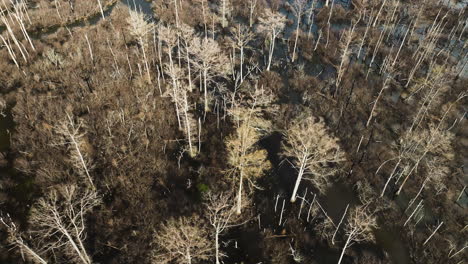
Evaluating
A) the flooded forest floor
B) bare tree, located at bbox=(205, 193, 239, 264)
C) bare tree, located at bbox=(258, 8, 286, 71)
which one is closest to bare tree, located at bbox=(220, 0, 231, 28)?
the flooded forest floor

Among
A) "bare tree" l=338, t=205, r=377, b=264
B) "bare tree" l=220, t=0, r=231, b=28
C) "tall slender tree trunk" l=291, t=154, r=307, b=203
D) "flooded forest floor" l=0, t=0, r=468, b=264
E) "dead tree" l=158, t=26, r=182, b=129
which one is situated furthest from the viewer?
"bare tree" l=220, t=0, r=231, b=28

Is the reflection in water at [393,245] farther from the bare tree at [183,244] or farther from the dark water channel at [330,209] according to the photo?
the bare tree at [183,244]

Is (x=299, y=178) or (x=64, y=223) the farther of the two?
(x=299, y=178)

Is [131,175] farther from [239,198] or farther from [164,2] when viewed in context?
[164,2]

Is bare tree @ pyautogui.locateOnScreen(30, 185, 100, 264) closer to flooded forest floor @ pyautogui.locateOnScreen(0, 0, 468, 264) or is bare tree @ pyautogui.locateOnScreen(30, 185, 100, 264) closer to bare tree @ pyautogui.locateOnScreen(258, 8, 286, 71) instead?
flooded forest floor @ pyautogui.locateOnScreen(0, 0, 468, 264)

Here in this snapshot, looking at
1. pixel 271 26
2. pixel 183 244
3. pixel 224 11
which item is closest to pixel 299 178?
pixel 183 244

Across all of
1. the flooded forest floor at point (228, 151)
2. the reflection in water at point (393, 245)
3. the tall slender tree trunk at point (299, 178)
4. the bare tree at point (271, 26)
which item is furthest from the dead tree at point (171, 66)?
the reflection in water at point (393, 245)

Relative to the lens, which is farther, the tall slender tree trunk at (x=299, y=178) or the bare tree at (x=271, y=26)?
the bare tree at (x=271, y=26)

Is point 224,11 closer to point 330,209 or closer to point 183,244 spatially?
point 330,209

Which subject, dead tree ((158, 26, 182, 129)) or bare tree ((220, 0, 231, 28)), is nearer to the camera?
dead tree ((158, 26, 182, 129))

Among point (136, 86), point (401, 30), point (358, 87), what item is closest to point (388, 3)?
point (401, 30)

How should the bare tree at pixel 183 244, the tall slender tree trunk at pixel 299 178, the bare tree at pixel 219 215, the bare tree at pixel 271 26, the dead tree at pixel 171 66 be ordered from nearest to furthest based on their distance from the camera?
the bare tree at pixel 183 244 → the bare tree at pixel 219 215 → the tall slender tree trunk at pixel 299 178 → the dead tree at pixel 171 66 → the bare tree at pixel 271 26
